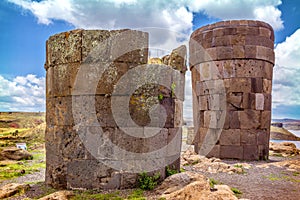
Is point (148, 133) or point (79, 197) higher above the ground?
point (148, 133)

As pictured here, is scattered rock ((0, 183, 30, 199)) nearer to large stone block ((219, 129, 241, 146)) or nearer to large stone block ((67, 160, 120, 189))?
large stone block ((67, 160, 120, 189))

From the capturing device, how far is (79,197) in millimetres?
5629

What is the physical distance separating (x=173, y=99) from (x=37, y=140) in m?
13.0

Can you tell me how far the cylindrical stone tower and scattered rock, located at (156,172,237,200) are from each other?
230 inches

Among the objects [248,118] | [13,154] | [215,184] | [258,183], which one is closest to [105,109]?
[215,184]

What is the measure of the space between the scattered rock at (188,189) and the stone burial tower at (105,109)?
0.50m

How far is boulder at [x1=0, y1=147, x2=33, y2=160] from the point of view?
10.5 m

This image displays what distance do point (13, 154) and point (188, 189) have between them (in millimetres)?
8037

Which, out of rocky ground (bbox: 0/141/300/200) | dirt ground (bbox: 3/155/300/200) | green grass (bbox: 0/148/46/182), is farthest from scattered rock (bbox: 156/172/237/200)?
green grass (bbox: 0/148/46/182)

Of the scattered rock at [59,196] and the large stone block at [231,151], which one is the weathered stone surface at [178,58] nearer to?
the scattered rock at [59,196]

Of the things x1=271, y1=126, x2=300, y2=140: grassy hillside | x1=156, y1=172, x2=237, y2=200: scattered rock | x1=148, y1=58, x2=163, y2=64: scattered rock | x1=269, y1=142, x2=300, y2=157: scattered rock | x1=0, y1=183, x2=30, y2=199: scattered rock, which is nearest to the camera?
x1=156, y1=172, x2=237, y2=200: scattered rock

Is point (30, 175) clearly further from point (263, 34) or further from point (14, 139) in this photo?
point (263, 34)

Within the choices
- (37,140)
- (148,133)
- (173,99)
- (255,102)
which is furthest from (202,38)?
(37,140)

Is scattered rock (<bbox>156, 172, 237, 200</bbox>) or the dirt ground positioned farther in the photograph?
the dirt ground
